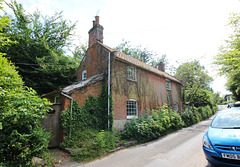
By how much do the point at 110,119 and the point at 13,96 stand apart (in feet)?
19.3

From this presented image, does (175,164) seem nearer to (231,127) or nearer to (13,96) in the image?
(231,127)

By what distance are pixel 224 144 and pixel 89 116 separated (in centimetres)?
693

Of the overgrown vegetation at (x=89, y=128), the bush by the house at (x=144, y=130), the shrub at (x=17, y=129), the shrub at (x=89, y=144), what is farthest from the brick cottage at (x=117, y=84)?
the shrub at (x=17, y=129)

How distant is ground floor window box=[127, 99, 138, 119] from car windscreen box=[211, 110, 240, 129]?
6.32 meters

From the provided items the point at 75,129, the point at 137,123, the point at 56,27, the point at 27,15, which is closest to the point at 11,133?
the point at 75,129

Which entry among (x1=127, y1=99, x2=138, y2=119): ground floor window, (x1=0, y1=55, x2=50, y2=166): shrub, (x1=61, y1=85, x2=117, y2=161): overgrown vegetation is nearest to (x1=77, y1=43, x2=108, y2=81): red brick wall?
(x1=61, y1=85, x2=117, y2=161): overgrown vegetation

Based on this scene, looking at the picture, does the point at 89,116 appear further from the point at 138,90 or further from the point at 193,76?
the point at 193,76

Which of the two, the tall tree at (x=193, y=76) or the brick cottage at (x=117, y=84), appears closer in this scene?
the brick cottage at (x=117, y=84)

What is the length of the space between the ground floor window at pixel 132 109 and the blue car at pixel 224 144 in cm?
658

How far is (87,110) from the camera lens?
27.8 ft

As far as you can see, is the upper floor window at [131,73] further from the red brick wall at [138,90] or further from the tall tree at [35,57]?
the tall tree at [35,57]

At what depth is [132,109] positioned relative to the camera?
11.1 meters

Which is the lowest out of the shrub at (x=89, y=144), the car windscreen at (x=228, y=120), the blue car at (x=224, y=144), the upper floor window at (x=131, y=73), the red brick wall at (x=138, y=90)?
the shrub at (x=89, y=144)

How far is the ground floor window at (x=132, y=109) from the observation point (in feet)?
35.2
